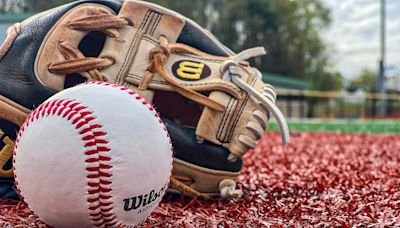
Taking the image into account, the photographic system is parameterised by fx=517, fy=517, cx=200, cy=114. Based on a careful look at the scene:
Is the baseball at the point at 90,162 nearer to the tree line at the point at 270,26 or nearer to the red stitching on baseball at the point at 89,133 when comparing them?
the red stitching on baseball at the point at 89,133

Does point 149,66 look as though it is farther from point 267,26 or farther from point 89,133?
point 267,26

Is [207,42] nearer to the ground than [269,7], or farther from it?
farther from it

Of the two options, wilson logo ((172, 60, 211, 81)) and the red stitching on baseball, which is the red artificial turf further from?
wilson logo ((172, 60, 211, 81))

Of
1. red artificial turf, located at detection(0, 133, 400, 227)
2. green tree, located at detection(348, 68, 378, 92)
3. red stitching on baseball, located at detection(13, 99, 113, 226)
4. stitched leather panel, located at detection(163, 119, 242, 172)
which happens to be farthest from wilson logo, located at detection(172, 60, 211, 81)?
green tree, located at detection(348, 68, 378, 92)

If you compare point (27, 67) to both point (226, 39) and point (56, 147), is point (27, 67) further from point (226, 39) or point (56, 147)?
point (226, 39)

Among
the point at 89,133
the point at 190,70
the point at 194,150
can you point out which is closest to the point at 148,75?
the point at 190,70

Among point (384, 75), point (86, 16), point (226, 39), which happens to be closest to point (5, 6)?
point (226, 39)

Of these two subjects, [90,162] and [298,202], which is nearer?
[90,162]
